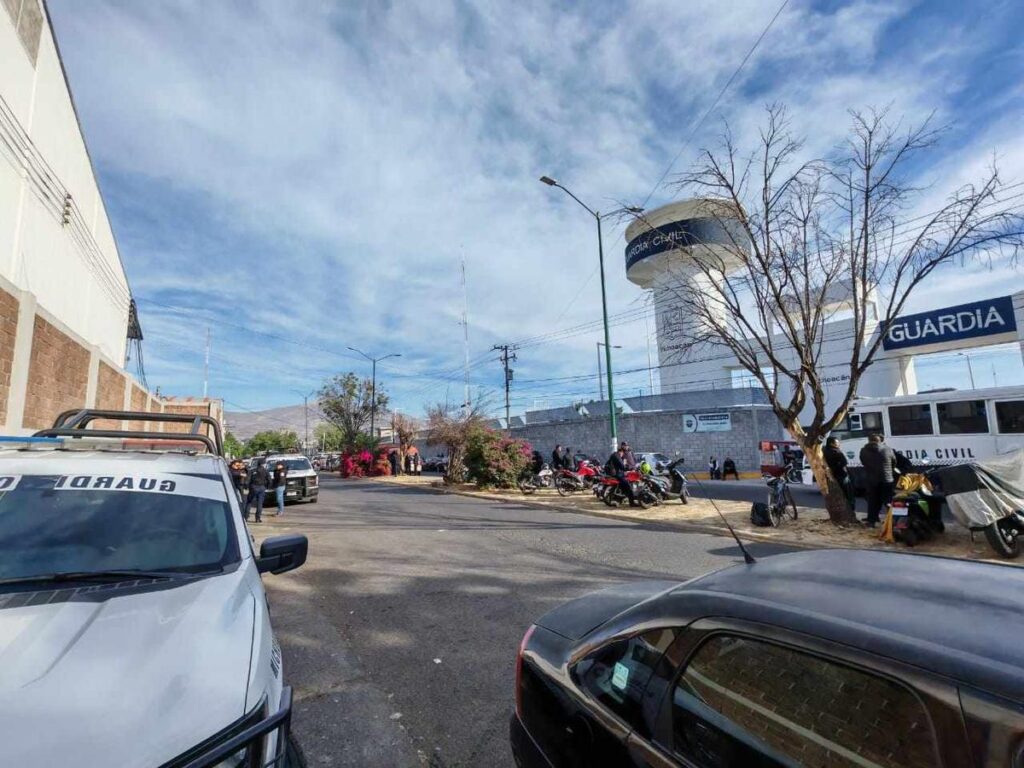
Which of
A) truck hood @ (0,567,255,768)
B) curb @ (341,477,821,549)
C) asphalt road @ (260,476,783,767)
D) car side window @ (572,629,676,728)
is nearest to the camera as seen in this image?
truck hood @ (0,567,255,768)

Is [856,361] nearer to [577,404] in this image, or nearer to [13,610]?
[13,610]

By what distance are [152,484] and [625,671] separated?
273cm

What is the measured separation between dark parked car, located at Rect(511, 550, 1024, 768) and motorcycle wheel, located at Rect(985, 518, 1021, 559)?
7.32m

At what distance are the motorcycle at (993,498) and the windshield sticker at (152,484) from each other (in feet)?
30.2

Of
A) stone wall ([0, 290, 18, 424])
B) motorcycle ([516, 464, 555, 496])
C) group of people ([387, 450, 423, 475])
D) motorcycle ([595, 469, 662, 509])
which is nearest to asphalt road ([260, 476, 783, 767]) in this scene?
motorcycle ([595, 469, 662, 509])

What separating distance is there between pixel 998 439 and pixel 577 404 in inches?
999

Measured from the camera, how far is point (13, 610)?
1.92 metres

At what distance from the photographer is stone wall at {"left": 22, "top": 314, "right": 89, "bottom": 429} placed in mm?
7688

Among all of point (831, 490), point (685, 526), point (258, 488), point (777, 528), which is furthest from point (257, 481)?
point (831, 490)

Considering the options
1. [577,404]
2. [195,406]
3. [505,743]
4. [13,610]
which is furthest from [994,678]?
[195,406]

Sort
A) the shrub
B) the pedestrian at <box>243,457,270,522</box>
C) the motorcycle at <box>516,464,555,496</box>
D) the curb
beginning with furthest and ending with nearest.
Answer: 1. the shrub
2. the motorcycle at <box>516,464,555,496</box>
3. the pedestrian at <box>243,457,270,522</box>
4. the curb

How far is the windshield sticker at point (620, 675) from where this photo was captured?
181 cm

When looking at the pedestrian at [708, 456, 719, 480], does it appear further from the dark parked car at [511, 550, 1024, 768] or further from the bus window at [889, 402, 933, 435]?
the dark parked car at [511, 550, 1024, 768]

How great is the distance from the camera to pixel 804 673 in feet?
4.63
